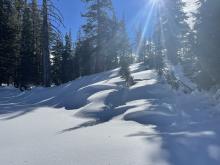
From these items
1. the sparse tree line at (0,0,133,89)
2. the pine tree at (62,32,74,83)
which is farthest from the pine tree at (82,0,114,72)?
the pine tree at (62,32,74,83)

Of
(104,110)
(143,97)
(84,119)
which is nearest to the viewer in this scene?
(84,119)

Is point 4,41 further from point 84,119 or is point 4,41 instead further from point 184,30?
point 84,119

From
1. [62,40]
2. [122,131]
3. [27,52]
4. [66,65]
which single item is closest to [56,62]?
[66,65]

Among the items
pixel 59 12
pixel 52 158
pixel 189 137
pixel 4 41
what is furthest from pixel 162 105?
pixel 4 41

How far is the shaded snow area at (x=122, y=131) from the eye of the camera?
6039 mm

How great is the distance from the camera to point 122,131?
8.91m

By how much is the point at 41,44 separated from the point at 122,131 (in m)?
33.5

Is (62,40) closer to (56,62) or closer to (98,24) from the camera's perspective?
(98,24)

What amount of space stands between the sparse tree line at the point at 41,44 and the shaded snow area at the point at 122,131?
39.1ft

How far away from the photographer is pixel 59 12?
95.1 feet

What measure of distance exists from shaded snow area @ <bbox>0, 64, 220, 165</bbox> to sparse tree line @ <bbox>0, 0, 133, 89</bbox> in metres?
11.9

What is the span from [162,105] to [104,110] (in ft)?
7.02

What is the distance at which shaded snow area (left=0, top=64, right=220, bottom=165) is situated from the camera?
6039mm

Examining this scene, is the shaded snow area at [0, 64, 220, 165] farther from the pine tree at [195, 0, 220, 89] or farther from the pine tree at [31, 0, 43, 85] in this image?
the pine tree at [31, 0, 43, 85]
